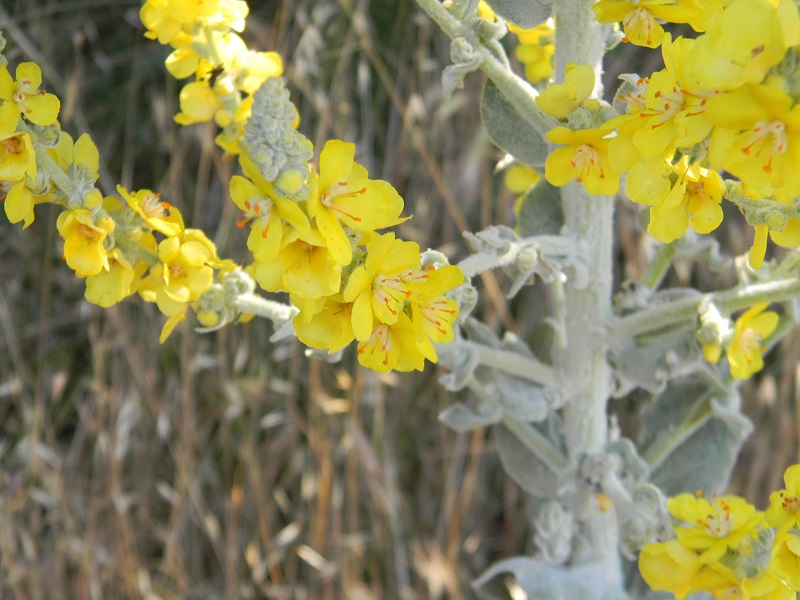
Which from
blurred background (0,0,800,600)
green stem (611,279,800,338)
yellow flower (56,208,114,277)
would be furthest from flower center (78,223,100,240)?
blurred background (0,0,800,600)

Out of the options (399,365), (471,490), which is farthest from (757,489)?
(399,365)

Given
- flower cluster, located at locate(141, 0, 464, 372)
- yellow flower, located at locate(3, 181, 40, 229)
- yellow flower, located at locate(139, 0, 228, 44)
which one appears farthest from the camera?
yellow flower, located at locate(139, 0, 228, 44)

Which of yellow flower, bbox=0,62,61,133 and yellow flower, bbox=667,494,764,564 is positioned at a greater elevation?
yellow flower, bbox=0,62,61,133

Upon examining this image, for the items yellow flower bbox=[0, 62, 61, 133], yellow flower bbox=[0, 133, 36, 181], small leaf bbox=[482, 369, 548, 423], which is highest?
yellow flower bbox=[0, 62, 61, 133]

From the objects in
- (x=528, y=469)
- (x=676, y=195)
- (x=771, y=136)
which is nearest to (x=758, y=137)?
(x=771, y=136)

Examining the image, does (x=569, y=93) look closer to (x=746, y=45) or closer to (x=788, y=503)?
(x=746, y=45)

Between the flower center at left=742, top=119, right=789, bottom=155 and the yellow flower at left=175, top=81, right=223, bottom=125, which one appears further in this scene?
the yellow flower at left=175, top=81, right=223, bottom=125

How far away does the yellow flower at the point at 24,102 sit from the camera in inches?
32.6

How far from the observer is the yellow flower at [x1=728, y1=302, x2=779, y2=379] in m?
1.11

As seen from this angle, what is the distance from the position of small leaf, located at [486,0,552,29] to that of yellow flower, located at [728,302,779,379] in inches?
16.5

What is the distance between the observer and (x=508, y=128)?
3.52 ft

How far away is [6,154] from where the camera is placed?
33.1 inches

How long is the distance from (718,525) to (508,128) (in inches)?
19.3

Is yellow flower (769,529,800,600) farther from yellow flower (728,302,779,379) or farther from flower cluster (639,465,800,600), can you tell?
yellow flower (728,302,779,379)
